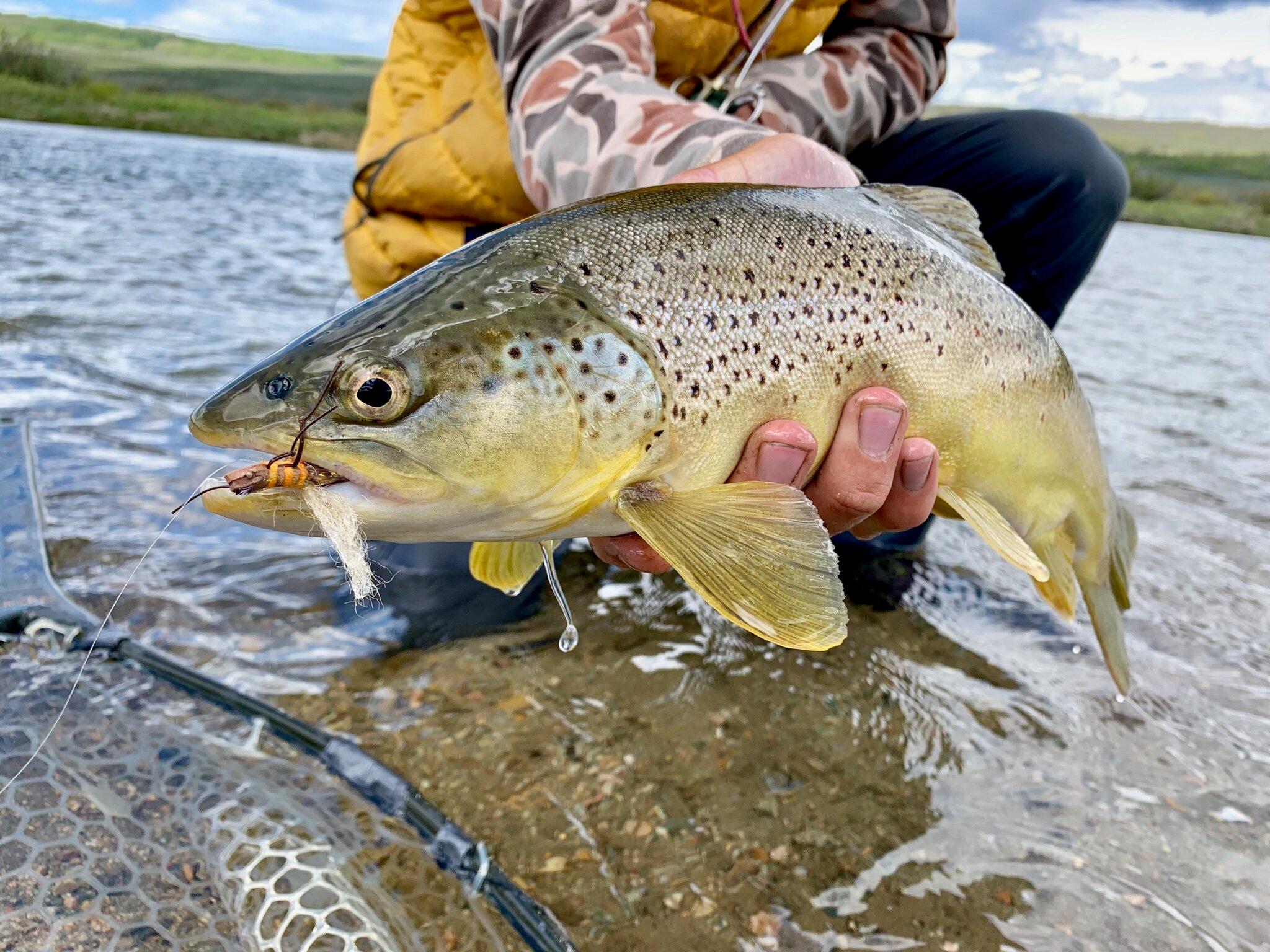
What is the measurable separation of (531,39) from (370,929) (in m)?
2.37

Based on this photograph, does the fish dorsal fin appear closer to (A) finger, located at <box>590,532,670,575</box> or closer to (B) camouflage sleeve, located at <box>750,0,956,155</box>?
(A) finger, located at <box>590,532,670,575</box>

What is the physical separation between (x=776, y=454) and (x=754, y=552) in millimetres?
256

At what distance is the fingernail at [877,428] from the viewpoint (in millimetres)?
1884

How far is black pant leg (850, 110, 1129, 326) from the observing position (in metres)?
3.40

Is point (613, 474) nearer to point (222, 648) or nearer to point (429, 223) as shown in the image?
point (222, 648)

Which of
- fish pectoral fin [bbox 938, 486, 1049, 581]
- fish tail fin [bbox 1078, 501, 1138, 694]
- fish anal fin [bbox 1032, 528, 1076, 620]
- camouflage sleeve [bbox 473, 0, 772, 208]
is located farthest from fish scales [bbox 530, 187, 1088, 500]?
fish tail fin [bbox 1078, 501, 1138, 694]

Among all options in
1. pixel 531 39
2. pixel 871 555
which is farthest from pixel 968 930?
pixel 531 39

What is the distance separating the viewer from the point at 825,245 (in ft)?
6.07

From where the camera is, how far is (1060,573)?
2.61 m

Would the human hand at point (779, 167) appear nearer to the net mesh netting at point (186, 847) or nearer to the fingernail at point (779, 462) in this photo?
the fingernail at point (779, 462)

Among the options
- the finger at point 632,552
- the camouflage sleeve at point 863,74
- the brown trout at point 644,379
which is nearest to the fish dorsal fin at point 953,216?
the brown trout at point 644,379

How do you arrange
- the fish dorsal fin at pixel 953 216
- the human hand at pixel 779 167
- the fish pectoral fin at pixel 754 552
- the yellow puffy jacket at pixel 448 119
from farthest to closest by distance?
the yellow puffy jacket at pixel 448 119 < the fish dorsal fin at pixel 953 216 < the human hand at pixel 779 167 < the fish pectoral fin at pixel 754 552

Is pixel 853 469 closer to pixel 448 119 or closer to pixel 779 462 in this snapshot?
pixel 779 462

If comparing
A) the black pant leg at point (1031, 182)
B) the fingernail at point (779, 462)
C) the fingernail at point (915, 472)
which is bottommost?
the fingernail at point (915, 472)
